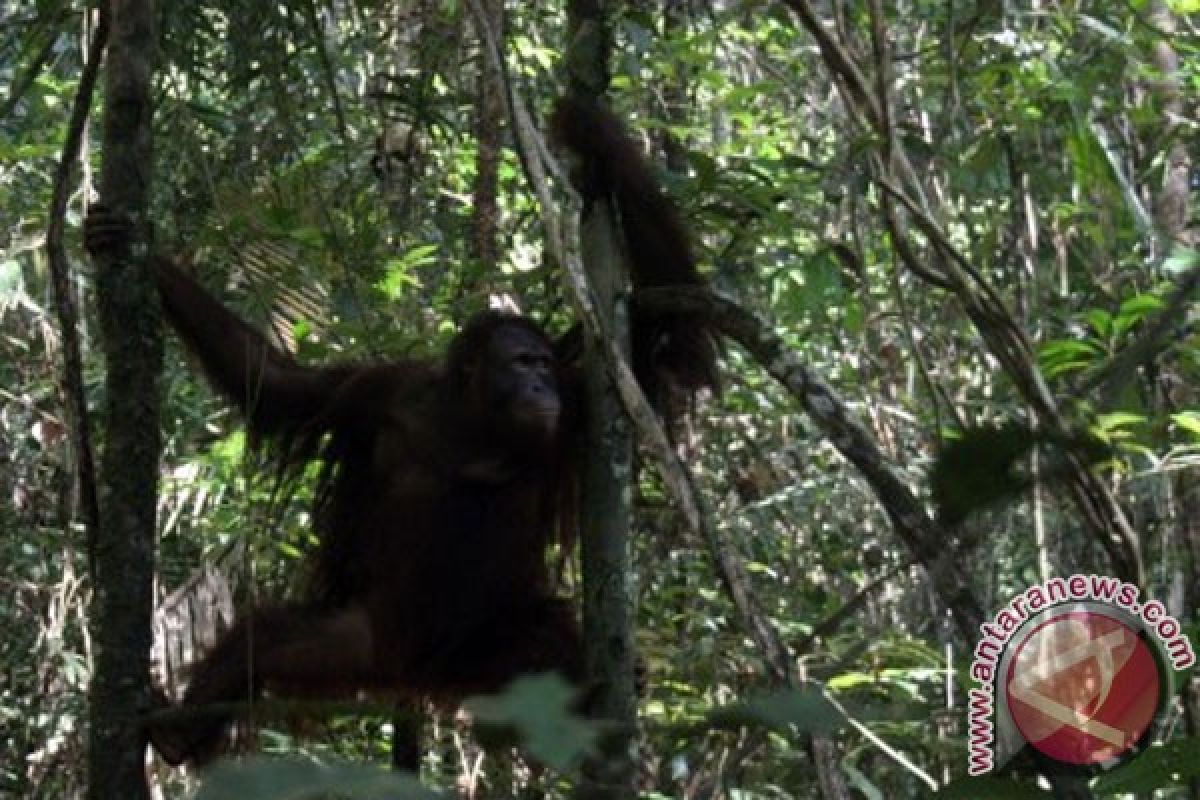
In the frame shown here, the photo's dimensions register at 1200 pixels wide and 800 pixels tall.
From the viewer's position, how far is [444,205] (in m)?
5.44

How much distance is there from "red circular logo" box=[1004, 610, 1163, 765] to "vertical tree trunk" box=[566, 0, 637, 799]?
545 millimetres

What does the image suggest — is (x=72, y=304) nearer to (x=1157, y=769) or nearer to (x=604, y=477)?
(x=604, y=477)

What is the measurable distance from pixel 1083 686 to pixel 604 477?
83 cm

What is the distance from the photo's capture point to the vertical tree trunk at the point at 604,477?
2.25 m

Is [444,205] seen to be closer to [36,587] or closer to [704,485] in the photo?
[704,485]

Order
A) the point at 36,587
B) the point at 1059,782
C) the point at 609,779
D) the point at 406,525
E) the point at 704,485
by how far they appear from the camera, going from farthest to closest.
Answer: the point at 704,485 < the point at 36,587 < the point at 406,525 < the point at 609,779 < the point at 1059,782

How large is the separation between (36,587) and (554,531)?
2.00 metres

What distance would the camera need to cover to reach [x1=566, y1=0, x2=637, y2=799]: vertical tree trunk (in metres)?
2.25

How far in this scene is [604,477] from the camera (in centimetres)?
239

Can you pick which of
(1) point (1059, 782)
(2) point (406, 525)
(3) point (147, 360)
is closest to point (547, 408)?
(2) point (406, 525)

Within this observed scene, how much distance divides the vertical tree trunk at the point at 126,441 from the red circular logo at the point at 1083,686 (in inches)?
51.7

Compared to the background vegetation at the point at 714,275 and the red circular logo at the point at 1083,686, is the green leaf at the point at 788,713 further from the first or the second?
the background vegetation at the point at 714,275

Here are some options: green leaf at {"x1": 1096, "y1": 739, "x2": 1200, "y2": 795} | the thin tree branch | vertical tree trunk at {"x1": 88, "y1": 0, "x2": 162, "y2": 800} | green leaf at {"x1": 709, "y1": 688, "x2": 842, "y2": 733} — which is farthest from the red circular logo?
the thin tree branch

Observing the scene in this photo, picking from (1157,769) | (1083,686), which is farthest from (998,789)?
(1083,686)
